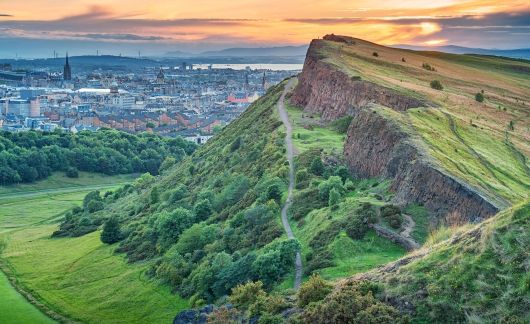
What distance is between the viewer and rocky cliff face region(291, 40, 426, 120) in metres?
60.9

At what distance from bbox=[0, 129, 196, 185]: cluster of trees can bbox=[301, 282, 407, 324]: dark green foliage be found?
99.1m

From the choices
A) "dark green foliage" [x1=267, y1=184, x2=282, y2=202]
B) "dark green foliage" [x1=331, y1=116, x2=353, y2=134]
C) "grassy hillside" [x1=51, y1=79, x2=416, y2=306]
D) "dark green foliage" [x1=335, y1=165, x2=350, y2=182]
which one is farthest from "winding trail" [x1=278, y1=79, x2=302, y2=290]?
"dark green foliage" [x1=331, y1=116, x2=353, y2=134]

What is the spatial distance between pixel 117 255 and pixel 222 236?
48.2 ft

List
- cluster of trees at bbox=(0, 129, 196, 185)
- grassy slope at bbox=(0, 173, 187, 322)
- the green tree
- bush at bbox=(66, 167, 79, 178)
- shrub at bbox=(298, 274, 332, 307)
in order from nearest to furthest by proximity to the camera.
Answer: shrub at bbox=(298, 274, 332, 307) → the green tree → grassy slope at bbox=(0, 173, 187, 322) → cluster of trees at bbox=(0, 129, 196, 185) → bush at bbox=(66, 167, 79, 178)

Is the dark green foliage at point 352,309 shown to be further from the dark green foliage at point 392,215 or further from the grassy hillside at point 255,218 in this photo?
the dark green foliage at point 392,215

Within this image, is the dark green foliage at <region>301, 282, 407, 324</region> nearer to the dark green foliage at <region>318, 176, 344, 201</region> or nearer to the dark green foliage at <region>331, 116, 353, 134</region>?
the dark green foliage at <region>318, 176, 344, 201</region>

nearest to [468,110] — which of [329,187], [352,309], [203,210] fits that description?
[203,210]

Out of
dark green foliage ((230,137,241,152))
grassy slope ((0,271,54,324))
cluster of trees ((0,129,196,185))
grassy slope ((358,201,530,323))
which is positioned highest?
grassy slope ((358,201,530,323))

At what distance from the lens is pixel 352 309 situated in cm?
2381

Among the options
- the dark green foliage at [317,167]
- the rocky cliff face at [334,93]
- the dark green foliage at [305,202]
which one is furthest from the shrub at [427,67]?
the dark green foliage at [305,202]

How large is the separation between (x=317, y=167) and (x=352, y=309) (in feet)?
88.9

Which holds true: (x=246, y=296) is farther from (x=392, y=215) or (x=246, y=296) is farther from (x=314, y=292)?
(x=392, y=215)

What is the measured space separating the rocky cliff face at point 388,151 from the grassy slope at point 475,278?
27.6ft

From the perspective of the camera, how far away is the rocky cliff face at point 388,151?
34375 millimetres
